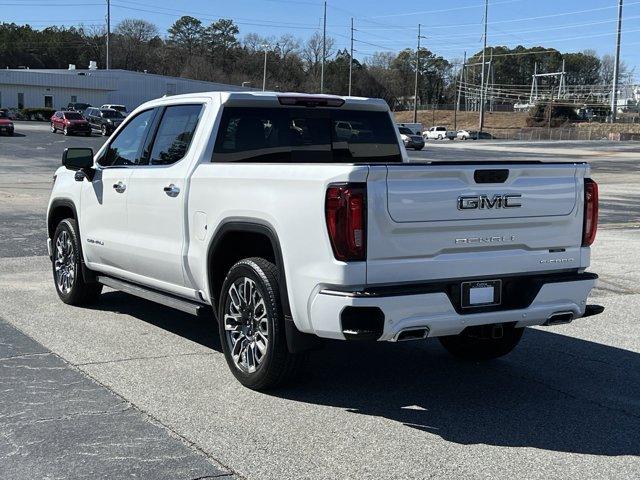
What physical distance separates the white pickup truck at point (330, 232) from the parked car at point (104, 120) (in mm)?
47764

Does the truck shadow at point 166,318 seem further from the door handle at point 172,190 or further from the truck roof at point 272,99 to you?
the truck roof at point 272,99

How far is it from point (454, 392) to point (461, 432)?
0.85 meters

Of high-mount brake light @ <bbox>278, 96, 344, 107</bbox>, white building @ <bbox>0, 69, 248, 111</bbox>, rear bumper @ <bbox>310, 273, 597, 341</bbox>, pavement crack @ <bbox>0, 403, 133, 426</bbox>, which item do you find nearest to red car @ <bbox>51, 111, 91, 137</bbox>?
white building @ <bbox>0, 69, 248, 111</bbox>

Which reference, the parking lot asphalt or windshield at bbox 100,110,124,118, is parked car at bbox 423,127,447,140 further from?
the parking lot asphalt

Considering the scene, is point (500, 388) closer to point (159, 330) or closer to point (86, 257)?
point (159, 330)

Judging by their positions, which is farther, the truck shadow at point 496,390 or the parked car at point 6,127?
the parked car at point 6,127

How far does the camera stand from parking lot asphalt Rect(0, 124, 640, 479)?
4531mm

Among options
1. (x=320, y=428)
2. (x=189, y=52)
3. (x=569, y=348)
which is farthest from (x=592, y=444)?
(x=189, y=52)

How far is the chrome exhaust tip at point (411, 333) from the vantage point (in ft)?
16.3

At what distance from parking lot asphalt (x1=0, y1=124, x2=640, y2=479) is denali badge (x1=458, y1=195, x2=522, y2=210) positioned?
1.31 m

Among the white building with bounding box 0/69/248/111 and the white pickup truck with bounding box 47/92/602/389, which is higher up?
the white building with bounding box 0/69/248/111

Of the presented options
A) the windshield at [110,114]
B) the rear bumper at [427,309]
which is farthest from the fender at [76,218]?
the windshield at [110,114]

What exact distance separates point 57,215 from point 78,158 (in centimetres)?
140

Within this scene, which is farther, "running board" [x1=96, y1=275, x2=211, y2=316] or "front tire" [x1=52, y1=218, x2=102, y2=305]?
"front tire" [x1=52, y1=218, x2=102, y2=305]
